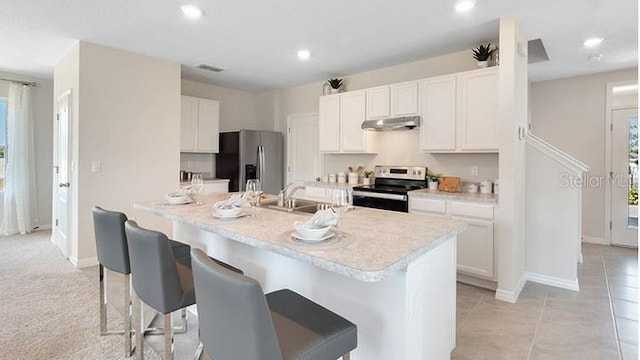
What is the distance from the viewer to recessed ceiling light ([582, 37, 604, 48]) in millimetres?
3676

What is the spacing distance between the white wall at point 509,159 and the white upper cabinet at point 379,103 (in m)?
1.50

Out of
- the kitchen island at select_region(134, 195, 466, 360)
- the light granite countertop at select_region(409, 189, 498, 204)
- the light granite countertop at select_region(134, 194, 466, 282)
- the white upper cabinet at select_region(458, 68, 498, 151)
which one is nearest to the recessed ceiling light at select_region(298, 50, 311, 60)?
the white upper cabinet at select_region(458, 68, 498, 151)

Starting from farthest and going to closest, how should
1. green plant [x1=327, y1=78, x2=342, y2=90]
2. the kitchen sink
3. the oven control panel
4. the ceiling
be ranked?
1. green plant [x1=327, y1=78, x2=342, y2=90]
2. the oven control panel
3. the ceiling
4. the kitchen sink

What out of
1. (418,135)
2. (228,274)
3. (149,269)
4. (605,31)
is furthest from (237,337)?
(605,31)

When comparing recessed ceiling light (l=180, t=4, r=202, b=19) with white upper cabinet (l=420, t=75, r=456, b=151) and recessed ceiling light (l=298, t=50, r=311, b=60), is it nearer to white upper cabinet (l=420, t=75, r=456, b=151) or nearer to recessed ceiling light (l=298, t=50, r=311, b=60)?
recessed ceiling light (l=298, t=50, r=311, b=60)

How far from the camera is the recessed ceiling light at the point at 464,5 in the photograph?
2.81 meters

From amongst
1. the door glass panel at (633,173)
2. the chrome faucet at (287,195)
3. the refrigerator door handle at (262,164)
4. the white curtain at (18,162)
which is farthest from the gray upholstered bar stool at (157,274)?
the door glass panel at (633,173)

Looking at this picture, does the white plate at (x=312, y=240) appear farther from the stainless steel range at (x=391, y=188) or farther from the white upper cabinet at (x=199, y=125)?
the white upper cabinet at (x=199, y=125)

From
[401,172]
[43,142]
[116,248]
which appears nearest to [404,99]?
[401,172]

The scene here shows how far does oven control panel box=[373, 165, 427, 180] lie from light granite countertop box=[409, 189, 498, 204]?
0.51 m

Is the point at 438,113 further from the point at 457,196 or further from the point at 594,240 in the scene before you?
the point at 594,240

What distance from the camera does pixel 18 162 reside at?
18.0 ft

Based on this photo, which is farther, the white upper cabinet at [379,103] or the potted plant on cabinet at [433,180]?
the white upper cabinet at [379,103]

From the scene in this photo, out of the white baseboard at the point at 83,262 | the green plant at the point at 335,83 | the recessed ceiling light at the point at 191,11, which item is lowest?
the white baseboard at the point at 83,262
